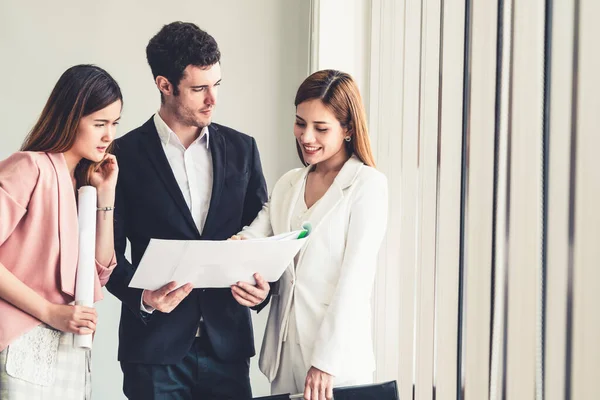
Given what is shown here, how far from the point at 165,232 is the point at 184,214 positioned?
7cm

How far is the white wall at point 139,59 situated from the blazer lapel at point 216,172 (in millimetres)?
1133

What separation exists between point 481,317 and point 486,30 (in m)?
0.64

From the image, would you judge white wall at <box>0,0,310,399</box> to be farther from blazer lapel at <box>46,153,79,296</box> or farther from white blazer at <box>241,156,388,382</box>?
blazer lapel at <box>46,153,79,296</box>

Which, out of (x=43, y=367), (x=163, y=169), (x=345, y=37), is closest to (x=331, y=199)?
(x=163, y=169)

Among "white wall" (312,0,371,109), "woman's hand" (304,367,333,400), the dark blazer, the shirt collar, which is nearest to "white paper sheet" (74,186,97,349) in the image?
the dark blazer

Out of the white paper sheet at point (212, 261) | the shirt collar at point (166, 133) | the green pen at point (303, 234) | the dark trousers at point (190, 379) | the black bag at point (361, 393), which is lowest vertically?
the dark trousers at point (190, 379)

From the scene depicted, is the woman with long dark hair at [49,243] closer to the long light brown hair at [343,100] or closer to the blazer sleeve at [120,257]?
the blazer sleeve at [120,257]

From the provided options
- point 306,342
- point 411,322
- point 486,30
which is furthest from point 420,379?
point 486,30

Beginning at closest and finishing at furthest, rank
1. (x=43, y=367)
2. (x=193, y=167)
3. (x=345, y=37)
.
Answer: (x=43, y=367) → (x=193, y=167) → (x=345, y=37)

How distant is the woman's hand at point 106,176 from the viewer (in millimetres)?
1650

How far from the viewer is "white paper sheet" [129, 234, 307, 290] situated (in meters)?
1.50

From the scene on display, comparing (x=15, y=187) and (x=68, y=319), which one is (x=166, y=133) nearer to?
(x=15, y=187)

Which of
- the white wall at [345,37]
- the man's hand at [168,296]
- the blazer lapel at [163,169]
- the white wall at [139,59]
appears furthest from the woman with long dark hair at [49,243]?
the white wall at [139,59]

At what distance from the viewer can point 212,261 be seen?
1.55 m
